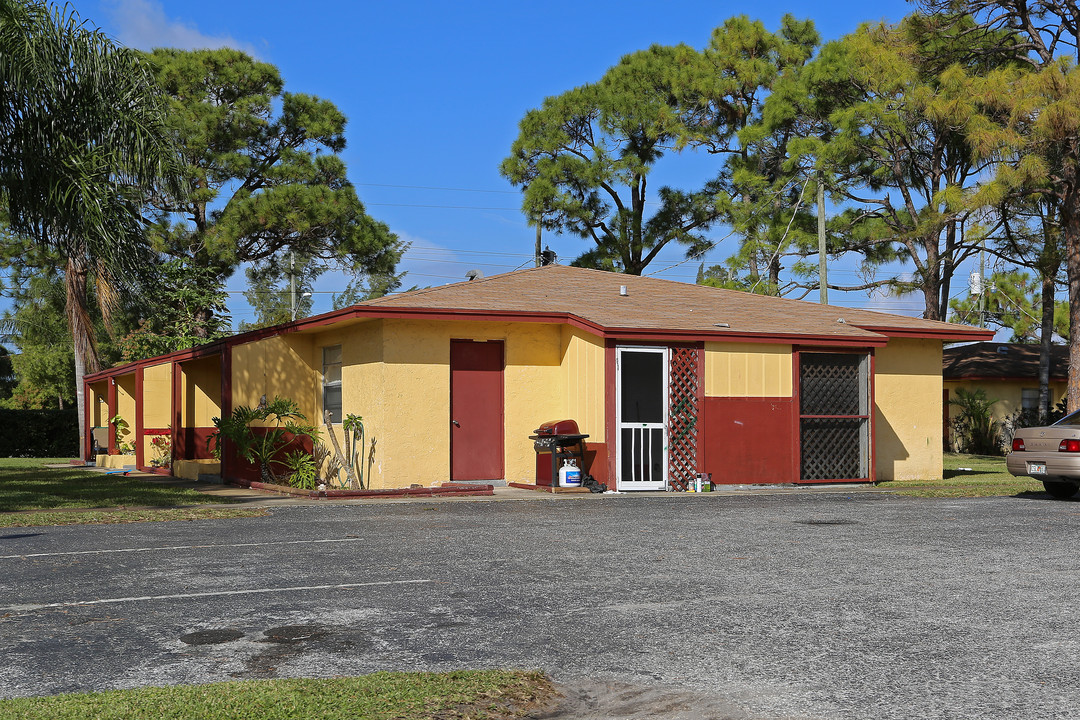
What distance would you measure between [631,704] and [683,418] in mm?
13442

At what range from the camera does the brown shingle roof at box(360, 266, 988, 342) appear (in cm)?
1834

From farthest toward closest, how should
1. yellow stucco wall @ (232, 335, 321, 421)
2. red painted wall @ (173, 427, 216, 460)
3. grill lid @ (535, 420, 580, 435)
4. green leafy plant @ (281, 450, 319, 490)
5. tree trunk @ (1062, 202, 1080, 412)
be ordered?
tree trunk @ (1062, 202, 1080, 412) < red painted wall @ (173, 427, 216, 460) < yellow stucco wall @ (232, 335, 321, 421) < green leafy plant @ (281, 450, 319, 490) < grill lid @ (535, 420, 580, 435)

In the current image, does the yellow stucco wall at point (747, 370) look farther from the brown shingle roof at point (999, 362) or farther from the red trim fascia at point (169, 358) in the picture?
the brown shingle roof at point (999, 362)

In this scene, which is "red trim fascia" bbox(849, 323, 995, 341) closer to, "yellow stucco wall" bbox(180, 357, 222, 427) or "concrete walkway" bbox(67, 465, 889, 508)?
"concrete walkway" bbox(67, 465, 889, 508)

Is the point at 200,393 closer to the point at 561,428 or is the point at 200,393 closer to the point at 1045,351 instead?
the point at 561,428

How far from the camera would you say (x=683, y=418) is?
1814cm

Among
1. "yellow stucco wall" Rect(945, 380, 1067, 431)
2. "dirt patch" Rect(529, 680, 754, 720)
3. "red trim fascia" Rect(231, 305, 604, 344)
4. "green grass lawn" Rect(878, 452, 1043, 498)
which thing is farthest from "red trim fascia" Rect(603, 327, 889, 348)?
"yellow stucco wall" Rect(945, 380, 1067, 431)

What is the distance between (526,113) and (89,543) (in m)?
32.8

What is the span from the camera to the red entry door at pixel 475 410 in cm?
1866

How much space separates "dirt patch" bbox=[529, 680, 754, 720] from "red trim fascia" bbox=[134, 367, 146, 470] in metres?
23.7

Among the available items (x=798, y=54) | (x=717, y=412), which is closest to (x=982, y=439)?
(x=798, y=54)

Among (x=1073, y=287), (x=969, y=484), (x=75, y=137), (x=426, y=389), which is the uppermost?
(x=75, y=137)

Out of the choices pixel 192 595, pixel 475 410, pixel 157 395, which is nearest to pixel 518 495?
pixel 475 410

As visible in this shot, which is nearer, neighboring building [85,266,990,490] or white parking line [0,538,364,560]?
white parking line [0,538,364,560]
